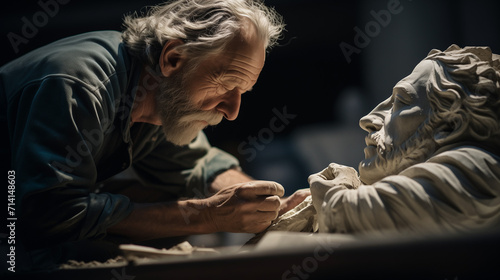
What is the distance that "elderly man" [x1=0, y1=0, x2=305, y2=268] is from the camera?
4.88 feet

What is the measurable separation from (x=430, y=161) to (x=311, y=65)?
1122mm

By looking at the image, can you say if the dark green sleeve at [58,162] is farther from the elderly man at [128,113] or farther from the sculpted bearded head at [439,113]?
the sculpted bearded head at [439,113]

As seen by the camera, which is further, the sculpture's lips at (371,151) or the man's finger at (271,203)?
the man's finger at (271,203)

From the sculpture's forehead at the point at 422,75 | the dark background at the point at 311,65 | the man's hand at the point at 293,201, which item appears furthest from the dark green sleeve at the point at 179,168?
the sculpture's forehead at the point at 422,75

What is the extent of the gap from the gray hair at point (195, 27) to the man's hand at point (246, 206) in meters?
0.51

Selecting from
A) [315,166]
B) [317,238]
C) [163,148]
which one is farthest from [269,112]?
[317,238]

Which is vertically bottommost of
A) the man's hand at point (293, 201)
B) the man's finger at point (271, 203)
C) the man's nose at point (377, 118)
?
the man's hand at point (293, 201)

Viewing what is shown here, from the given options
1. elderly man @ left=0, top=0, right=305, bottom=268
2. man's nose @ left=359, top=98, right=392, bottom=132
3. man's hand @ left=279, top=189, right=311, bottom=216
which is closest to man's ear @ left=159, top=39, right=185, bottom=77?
elderly man @ left=0, top=0, right=305, bottom=268

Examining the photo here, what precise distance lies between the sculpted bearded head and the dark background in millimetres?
759

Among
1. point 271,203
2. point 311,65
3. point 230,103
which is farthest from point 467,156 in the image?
point 311,65

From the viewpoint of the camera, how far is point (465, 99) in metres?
1.20

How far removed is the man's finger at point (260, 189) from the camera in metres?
1.58

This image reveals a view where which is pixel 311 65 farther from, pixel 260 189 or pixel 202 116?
pixel 260 189

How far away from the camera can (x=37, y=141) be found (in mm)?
1490
